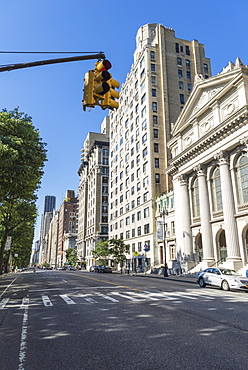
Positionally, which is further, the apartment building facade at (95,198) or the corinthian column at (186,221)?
the apartment building facade at (95,198)

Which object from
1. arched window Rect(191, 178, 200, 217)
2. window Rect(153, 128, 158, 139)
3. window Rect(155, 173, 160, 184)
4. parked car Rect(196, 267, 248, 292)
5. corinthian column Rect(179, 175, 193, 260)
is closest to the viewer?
parked car Rect(196, 267, 248, 292)

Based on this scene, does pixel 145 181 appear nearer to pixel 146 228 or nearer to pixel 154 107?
pixel 146 228

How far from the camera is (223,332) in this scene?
692cm

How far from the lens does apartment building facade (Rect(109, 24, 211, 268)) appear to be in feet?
183

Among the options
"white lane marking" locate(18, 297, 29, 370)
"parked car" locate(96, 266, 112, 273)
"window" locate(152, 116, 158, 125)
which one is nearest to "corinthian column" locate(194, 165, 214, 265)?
"parked car" locate(96, 266, 112, 273)

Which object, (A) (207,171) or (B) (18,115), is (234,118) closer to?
Answer: (A) (207,171)

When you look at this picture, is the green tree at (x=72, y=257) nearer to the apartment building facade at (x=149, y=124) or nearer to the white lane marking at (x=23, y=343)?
the apartment building facade at (x=149, y=124)

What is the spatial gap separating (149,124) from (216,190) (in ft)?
85.1

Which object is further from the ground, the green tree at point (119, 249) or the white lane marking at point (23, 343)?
the green tree at point (119, 249)

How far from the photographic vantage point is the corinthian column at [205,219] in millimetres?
35812

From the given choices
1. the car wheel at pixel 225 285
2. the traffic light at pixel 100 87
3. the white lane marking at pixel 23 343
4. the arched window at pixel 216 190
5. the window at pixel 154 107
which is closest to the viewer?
the white lane marking at pixel 23 343

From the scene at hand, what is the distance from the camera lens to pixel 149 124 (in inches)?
2281

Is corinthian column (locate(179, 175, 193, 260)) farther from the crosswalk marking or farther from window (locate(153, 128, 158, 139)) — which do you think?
the crosswalk marking

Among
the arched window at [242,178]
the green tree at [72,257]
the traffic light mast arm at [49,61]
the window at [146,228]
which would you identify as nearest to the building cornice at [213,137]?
the arched window at [242,178]
